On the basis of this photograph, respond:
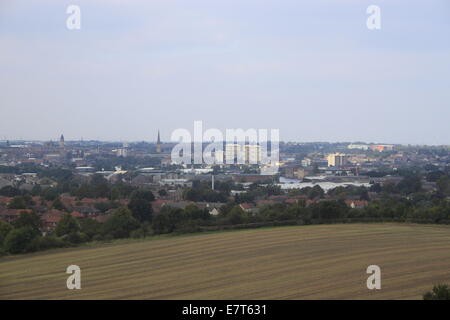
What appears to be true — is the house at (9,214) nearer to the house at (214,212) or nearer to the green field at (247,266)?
the green field at (247,266)

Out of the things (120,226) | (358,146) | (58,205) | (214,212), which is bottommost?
(214,212)

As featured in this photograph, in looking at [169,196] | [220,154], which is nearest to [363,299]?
[169,196]

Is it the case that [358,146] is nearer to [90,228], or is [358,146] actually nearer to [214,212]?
[214,212]

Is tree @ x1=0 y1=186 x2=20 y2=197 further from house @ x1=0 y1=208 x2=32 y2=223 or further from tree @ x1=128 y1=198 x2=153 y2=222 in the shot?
tree @ x1=128 y1=198 x2=153 y2=222

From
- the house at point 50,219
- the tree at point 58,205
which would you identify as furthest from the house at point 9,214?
the tree at point 58,205

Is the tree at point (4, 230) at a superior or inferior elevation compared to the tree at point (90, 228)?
superior

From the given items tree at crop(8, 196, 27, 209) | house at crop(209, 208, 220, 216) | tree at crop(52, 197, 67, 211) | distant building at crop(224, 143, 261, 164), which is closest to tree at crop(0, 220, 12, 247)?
tree at crop(8, 196, 27, 209)

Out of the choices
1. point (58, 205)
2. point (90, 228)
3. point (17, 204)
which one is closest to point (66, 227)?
point (90, 228)
